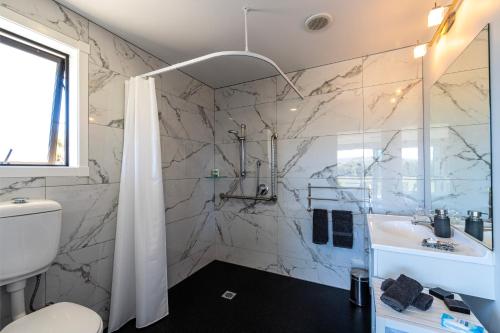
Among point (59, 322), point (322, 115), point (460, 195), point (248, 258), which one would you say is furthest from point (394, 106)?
point (59, 322)

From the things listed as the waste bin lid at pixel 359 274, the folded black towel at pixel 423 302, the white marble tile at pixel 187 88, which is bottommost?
the waste bin lid at pixel 359 274

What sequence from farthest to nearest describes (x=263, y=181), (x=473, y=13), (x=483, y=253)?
1. (x=263, y=181)
2. (x=473, y=13)
3. (x=483, y=253)

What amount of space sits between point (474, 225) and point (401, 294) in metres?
0.65

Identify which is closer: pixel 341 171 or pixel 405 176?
pixel 405 176

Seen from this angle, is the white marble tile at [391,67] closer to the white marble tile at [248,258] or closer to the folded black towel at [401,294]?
the folded black towel at [401,294]

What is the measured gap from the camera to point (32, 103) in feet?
5.08

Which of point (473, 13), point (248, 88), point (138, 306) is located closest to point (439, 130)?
point (473, 13)

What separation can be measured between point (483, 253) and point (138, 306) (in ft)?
7.40

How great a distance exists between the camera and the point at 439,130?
1696mm

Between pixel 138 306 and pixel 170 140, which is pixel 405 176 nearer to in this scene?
pixel 170 140

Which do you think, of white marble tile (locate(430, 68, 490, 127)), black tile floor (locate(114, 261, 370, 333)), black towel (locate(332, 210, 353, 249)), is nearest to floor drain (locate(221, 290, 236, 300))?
black tile floor (locate(114, 261, 370, 333))

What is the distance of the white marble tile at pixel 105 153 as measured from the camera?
1.71 metres

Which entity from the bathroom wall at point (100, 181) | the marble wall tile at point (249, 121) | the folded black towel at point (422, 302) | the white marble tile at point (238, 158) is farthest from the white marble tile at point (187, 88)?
the folded black towel at point (422, 302)

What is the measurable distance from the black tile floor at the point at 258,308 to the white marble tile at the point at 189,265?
7 cm
